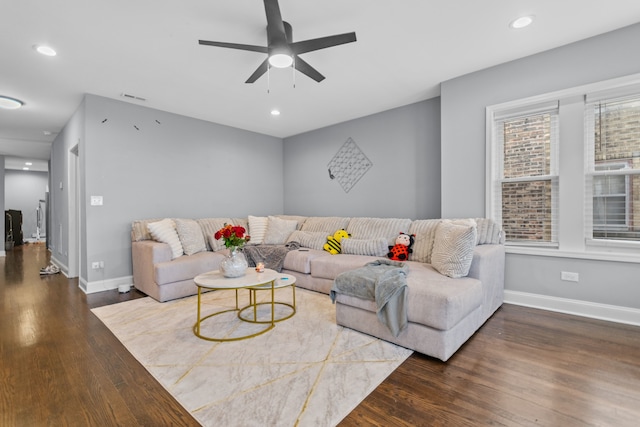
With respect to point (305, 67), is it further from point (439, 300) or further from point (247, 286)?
point (439, 300)

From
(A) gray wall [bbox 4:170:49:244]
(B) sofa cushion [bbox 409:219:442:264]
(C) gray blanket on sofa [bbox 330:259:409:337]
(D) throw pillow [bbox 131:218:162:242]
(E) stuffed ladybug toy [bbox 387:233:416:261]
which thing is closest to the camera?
(C) gray blanket on sofa [bbox 330:259:409:337]

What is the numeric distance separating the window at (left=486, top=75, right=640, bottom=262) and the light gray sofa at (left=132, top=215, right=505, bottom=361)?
1.46ft

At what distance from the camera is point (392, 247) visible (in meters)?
3.69

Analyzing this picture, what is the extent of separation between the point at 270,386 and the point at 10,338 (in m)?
2.48

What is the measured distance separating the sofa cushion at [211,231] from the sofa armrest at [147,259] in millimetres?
712

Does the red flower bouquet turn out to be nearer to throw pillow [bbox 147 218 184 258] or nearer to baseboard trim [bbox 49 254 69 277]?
throw pillow [bbox 147 218 184 258]

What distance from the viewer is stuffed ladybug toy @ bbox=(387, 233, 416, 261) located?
11.4ft

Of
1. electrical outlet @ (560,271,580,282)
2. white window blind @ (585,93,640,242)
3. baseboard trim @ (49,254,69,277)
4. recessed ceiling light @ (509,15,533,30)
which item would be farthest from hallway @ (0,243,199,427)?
white window blind @ (585,93,640,242)

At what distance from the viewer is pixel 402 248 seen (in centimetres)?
351

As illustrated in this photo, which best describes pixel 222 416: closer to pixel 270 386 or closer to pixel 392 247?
pixel 270 386

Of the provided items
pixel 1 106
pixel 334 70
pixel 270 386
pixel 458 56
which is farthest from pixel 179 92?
pixel 270 386

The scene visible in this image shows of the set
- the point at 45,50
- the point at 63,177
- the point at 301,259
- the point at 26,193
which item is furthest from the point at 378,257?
the point at 26,193

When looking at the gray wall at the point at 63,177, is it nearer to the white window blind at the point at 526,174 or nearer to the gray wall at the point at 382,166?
the gray wall at the point at 382,166

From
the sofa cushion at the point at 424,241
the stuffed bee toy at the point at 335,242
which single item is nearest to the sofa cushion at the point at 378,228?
the stuffed bee toy at the point at 335,242
